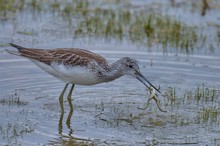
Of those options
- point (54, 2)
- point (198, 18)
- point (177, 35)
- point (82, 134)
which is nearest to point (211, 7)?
point (198, 18)

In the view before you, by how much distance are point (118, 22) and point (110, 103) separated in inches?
182

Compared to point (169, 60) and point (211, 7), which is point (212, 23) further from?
point (169, 60)

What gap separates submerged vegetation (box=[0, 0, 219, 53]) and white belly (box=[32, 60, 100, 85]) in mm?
3796

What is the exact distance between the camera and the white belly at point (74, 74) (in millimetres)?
9797

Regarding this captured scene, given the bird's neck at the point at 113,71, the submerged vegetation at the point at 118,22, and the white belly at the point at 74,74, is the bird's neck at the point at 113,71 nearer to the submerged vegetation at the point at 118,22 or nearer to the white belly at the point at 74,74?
the white belly at the point at 74,74

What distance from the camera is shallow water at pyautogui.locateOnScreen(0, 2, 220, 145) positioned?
8828 millimetres

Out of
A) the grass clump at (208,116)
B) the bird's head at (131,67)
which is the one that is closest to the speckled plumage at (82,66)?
Result: the bird's head at (131,67)

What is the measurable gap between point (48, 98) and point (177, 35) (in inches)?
175

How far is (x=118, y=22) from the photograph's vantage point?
1471 centimetres

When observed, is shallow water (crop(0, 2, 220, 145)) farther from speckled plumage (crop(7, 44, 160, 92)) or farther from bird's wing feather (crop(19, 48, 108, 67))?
bird's wing feather (crop(19, 48, 108, 67))

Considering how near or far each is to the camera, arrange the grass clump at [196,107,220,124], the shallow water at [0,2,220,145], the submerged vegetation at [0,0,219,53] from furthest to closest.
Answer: the submerged vegetation at [0,0,219,53] → the grass clump at [196,107,220,124] → the shallow water at [0,2,220,145]

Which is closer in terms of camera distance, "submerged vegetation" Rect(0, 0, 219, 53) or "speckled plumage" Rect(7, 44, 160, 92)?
"speckled plumage" Rect(7, 44, 160, 92)

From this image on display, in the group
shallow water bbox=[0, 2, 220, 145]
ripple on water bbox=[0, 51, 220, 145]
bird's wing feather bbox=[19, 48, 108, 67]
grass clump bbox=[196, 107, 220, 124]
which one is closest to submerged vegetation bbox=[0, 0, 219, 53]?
shallow water bbox=[0, 2, 220, 145]

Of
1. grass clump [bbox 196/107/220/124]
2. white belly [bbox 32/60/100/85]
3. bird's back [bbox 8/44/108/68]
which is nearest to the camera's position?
grass clump [bbox 196/107/220/124]
